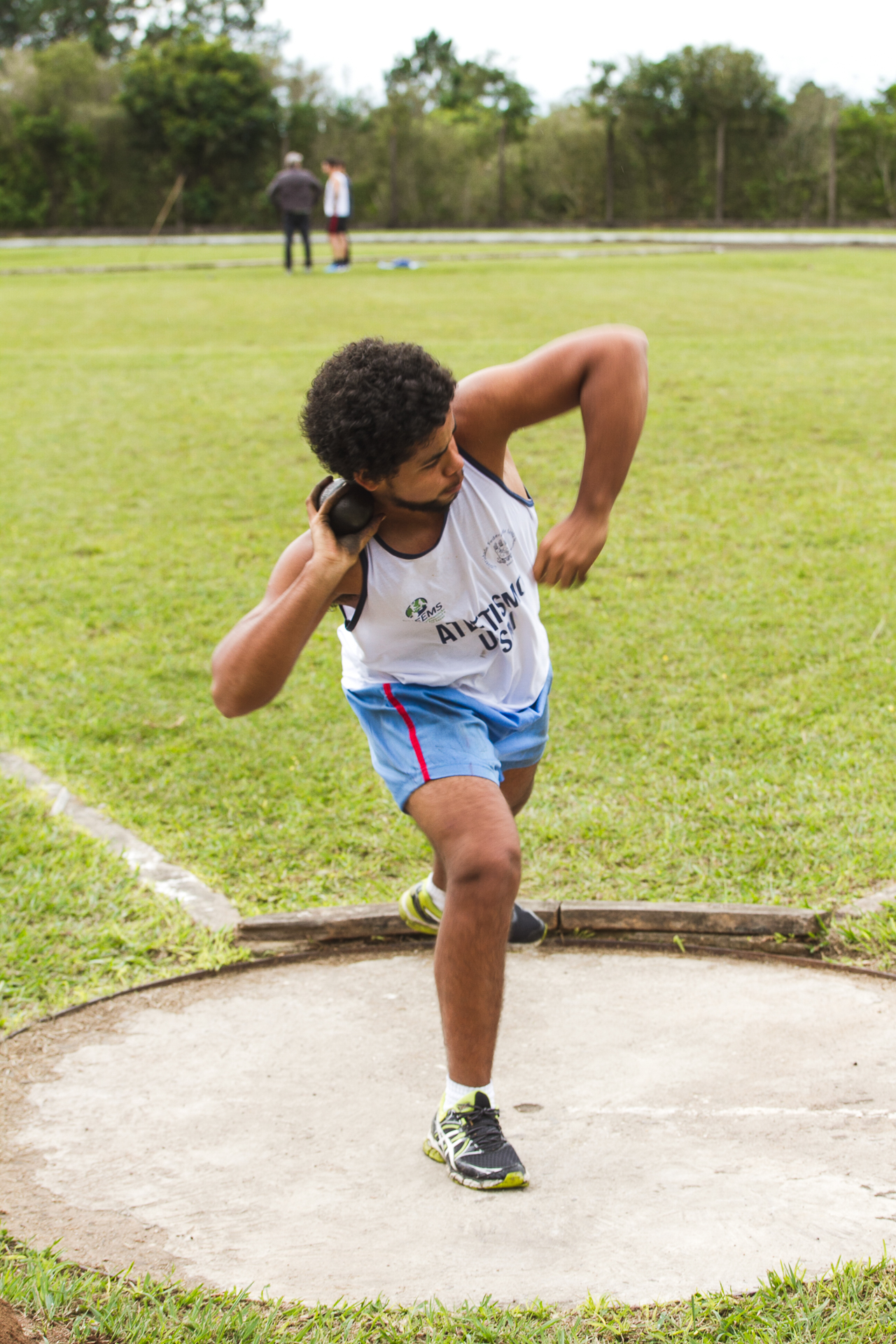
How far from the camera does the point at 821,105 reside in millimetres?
34844

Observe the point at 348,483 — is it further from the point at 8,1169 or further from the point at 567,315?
the point at 567,315

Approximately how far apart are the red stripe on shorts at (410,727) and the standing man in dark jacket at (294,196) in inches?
695

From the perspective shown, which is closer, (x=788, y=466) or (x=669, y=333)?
(x=788, y=466)

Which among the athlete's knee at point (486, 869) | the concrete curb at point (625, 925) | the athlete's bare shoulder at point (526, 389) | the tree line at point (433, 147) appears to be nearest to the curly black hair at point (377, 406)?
the athlete's bare shoulder at point (526, 389)

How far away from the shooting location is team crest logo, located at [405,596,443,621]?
2.85 m

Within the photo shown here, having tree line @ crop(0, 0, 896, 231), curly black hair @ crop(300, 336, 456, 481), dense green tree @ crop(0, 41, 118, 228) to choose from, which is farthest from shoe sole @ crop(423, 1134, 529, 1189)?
dense green tree @ crop(0, 41, 118, 228)

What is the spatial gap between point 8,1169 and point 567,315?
12.6 metres

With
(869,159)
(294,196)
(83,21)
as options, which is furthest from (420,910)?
(83,21)

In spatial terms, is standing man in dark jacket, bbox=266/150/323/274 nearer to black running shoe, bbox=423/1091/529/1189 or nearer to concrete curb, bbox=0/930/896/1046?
concrete curb, bbox=0/930/896/1046

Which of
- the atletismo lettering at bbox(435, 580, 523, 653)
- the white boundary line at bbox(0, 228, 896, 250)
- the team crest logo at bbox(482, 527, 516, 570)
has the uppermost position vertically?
the white boundary line at bbox(0, 228, 896, 250)

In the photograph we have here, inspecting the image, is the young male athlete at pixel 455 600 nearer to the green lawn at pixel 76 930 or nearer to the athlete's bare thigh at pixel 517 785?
the athlete's bare thigh at pixel 517 785

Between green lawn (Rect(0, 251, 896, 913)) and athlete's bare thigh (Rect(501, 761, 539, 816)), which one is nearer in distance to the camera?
athlete's bare thigh (Rect(501, 761, 539, 816))

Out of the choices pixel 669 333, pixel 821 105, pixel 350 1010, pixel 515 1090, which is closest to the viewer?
pixel 515 1090

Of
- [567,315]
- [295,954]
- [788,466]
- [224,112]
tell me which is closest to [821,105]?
[224,112]
